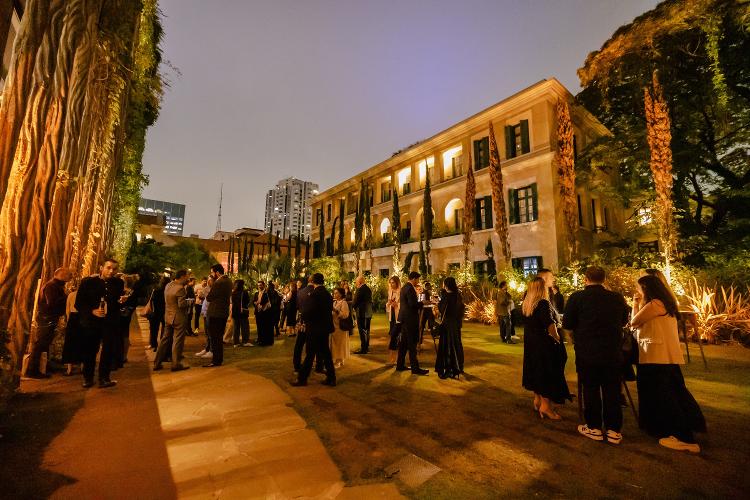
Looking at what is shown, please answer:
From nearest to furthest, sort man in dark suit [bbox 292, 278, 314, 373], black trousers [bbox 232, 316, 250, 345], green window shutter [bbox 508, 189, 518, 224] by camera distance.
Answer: man in dark suit [bbox 292, 278, 314, 373]
black trousers [bbox 232, 316, 250, 345]
green window shutter [bbox 508, 189, 518, 224]

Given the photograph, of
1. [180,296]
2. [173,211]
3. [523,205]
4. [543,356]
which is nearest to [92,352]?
[180,296]

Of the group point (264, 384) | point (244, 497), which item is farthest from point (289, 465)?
point (264, 384)

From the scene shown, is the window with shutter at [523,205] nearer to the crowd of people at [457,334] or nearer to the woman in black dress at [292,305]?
the crowd of people at [457,334]

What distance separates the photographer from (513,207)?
19.0 m

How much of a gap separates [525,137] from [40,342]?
2063 cm

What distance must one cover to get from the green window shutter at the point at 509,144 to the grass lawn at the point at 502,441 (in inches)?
605

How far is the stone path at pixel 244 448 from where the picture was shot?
2619 mm

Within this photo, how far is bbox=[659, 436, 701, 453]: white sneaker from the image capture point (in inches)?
128

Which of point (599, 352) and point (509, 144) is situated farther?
point (509, 144)

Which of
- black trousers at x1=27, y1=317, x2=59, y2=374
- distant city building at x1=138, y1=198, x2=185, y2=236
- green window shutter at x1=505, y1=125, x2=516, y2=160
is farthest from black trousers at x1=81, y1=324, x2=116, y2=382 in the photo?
distant city building at x1=138, y1=198, x2=185, y2=236

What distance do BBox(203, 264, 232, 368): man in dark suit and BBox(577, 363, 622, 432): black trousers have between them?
231 inches

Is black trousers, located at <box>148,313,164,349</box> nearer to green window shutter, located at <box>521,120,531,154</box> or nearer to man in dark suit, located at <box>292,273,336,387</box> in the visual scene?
man in dark suit, located at <box>292,273,336,387</box>

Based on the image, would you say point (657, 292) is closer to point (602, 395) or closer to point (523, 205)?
point (602, 395)

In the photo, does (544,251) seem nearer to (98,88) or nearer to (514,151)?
(514,151)
